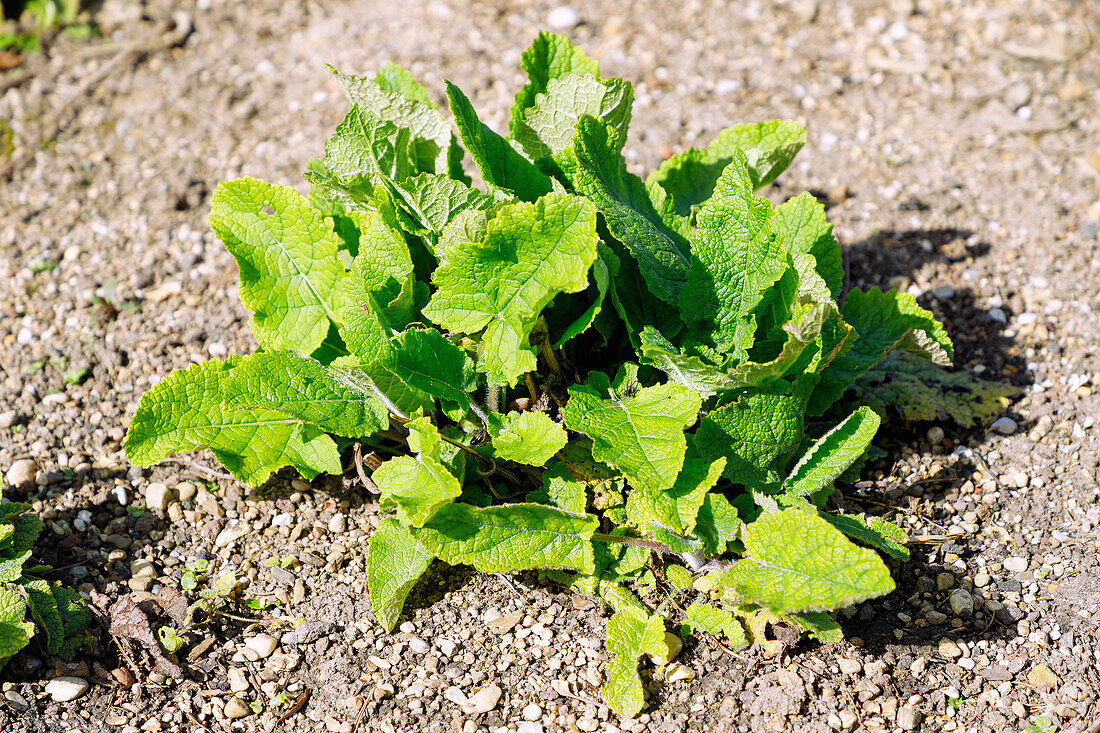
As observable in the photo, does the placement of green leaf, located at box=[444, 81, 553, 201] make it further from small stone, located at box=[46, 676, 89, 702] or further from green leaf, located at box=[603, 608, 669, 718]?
small stone, located at box=[46, 676, 89, 702]

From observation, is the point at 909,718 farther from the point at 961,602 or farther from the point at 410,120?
the point at 410,120

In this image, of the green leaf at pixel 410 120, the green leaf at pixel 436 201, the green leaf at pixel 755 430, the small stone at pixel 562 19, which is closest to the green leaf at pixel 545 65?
Result: the green leaf at pixel 410 120

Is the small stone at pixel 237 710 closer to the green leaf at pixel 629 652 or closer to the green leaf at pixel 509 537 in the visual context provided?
the green leaf at pixel 509 537

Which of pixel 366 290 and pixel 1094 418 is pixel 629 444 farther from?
pixel 1094 418

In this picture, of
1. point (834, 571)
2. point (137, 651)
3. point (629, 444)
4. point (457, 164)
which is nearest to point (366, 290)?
point (457, 164)

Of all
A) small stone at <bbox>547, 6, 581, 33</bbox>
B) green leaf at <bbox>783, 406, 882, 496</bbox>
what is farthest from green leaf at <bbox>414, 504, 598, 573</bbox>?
small stone at <bbox>547, 6, 581, 33</bbox>

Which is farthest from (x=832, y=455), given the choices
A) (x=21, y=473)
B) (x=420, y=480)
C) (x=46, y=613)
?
(x=21, y=473)
